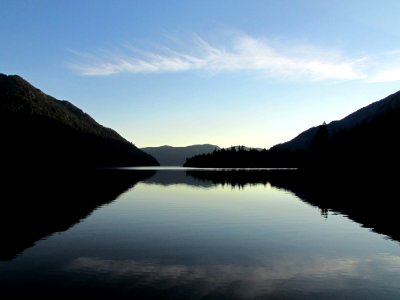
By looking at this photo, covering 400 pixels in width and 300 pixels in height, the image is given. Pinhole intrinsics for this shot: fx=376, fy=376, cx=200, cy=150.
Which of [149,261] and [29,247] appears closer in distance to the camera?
[149,261]

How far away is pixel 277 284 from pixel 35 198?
192 feet

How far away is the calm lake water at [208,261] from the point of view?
832 inches

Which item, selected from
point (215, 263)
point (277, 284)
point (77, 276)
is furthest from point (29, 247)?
point (277, 284)

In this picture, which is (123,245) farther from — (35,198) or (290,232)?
(35,198)

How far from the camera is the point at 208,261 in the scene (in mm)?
27938

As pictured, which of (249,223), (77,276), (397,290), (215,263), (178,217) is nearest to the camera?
(397,290)

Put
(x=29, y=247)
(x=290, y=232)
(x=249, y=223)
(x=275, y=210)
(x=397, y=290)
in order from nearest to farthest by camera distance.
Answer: (x=397, y=290) < (x=29, y=247) < (x=290, y=232) < (x=249, y=223) < (x=275, y=210)

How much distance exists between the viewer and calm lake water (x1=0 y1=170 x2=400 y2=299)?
21125 mm

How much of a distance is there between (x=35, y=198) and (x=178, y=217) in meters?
32.1

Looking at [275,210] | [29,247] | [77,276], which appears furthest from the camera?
[275,210]

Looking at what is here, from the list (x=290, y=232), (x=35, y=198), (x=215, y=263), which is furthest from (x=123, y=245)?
(x=35, y=198)

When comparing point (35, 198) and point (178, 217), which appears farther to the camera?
point (35, 198)

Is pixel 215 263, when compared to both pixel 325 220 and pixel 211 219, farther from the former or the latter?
pixel 325 220

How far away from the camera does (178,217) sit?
172 feet
